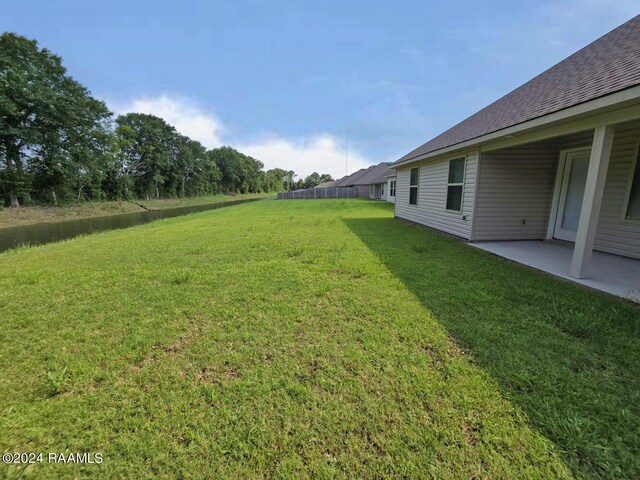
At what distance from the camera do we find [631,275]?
12.9ft

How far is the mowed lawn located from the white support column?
0.49m

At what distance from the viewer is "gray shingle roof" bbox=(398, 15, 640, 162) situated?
11.4ft

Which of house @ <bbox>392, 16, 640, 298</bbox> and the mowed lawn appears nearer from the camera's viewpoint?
the mowed lawn

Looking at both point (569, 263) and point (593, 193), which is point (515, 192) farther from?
point (593, 193)

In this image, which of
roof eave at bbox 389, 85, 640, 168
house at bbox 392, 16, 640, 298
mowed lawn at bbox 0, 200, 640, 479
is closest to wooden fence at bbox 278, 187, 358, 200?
house at bbox 392, 16, 640, 298

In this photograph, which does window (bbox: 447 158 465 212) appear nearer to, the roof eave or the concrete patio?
the roof eave

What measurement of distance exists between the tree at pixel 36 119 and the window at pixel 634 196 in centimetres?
2918

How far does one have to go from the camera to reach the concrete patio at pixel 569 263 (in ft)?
11.6

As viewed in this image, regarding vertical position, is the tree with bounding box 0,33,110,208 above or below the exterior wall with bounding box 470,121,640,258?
above

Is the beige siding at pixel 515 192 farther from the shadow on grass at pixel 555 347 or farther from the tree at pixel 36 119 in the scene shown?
the tree at pixel 36 119

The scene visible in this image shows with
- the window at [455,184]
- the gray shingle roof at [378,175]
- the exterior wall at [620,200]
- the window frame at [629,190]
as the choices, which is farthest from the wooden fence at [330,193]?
the window frame at [629,190]

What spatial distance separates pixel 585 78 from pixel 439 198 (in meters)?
3.88

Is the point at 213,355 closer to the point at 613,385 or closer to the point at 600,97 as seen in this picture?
the point at 613,385

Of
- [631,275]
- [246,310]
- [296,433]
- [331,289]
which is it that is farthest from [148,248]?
[631,275]
